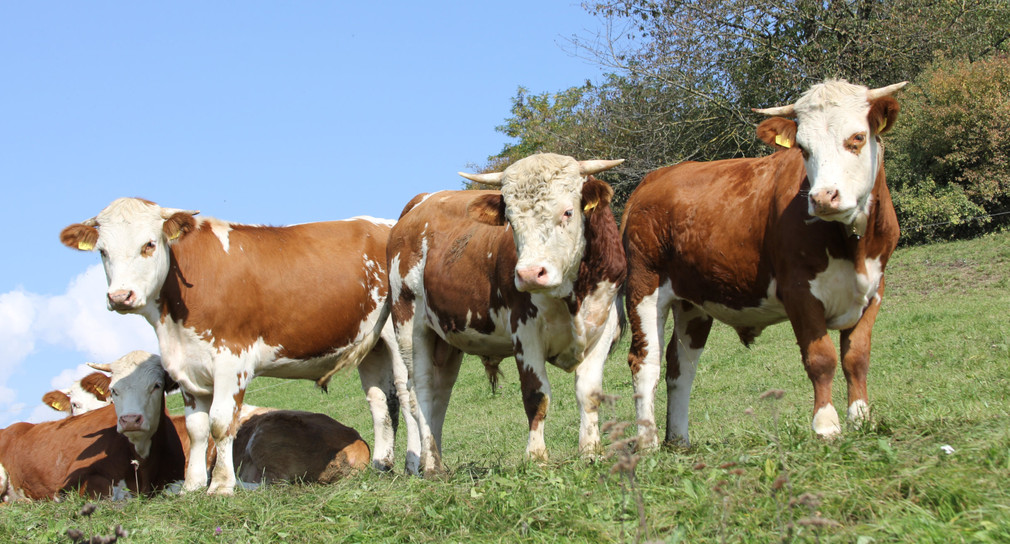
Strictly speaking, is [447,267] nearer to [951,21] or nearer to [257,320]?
[257,320]

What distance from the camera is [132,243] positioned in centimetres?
822

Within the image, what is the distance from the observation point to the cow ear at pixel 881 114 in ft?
19.2

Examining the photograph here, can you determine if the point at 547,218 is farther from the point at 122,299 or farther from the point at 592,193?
the point at 122,299

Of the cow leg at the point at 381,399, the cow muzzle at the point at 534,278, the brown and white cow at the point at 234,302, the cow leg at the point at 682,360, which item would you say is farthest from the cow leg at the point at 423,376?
the cow muzzle at the point at 534,278

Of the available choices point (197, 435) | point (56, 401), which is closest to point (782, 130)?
point (197, 435)

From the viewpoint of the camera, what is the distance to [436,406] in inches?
334

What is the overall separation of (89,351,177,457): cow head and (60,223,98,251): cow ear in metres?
1.60

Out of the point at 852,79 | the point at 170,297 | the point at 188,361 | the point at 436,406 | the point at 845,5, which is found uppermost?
the point at 845,5

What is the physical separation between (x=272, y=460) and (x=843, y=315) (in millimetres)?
6166

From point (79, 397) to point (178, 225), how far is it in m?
6.40

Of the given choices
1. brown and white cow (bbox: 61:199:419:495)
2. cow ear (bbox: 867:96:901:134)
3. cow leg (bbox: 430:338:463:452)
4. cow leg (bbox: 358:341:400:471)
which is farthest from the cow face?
cow ear (bbox: 867:96:901:134)

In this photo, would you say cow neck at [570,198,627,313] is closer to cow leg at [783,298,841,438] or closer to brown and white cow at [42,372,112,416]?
cow leg at [783,298,841,438]

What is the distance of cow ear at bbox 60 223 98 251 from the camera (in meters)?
8.61

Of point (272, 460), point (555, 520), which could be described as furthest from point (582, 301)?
point (272, 460)
